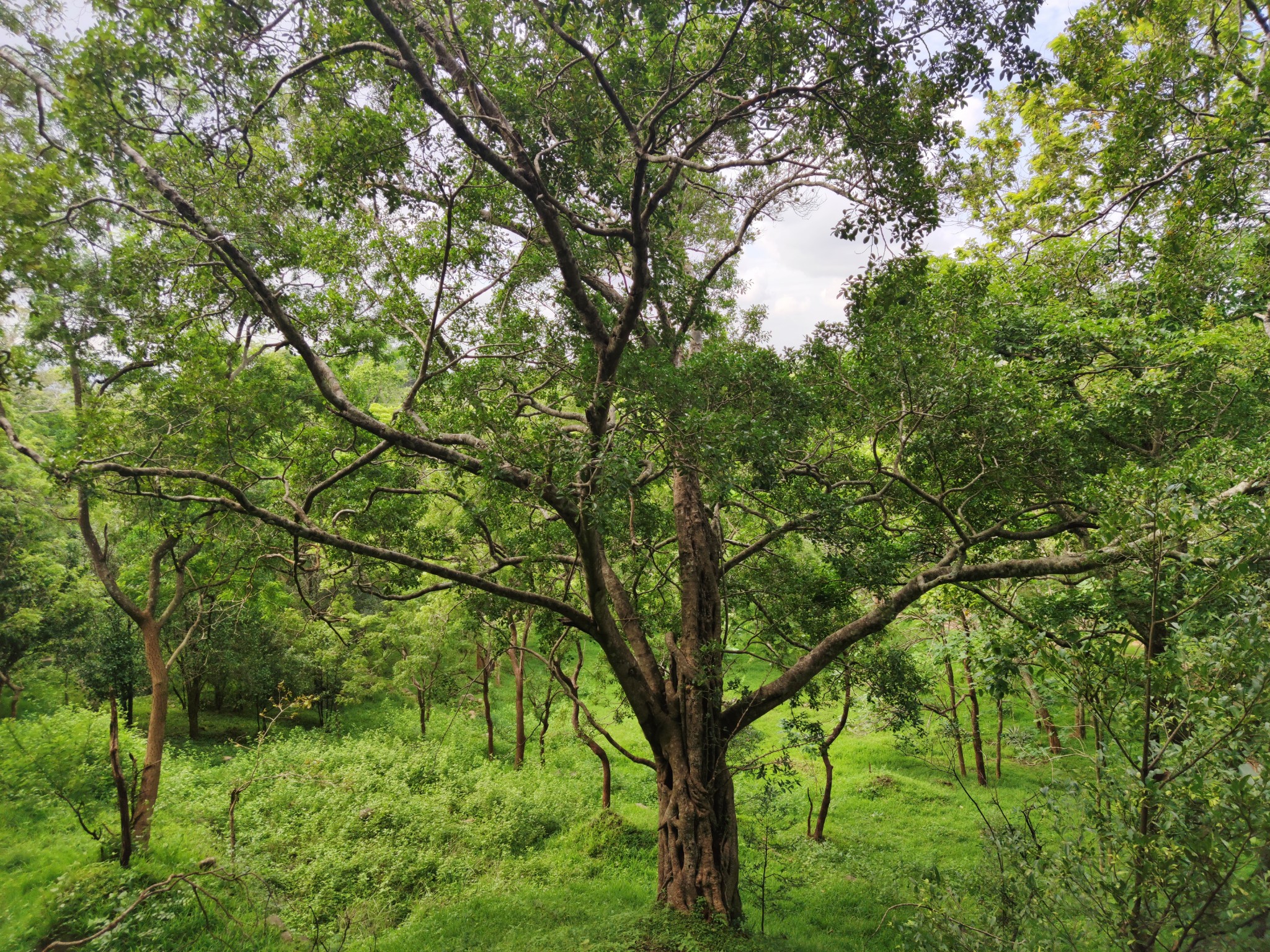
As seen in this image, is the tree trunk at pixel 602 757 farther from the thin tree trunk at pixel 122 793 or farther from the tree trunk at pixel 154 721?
the thin tree trunk at pixel 122 793

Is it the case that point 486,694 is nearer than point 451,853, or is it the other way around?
point 451,853

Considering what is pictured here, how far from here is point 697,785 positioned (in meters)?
6.92

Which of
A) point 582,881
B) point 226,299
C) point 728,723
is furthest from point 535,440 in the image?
point 582,881

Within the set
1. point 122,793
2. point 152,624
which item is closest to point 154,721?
point 152,624

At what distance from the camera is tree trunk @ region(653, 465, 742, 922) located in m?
6.84

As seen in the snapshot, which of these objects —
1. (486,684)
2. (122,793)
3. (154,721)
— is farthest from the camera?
(486,684)

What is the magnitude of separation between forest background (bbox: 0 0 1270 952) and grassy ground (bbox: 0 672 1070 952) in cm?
11

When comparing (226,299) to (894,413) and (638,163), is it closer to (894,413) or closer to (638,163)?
(638,163)

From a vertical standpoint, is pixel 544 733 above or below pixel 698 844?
below

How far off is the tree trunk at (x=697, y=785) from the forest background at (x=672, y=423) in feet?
0.16

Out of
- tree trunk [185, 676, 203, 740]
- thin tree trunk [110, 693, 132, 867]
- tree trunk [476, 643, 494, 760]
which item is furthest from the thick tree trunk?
tree trunk [185, 676, 203, 740]

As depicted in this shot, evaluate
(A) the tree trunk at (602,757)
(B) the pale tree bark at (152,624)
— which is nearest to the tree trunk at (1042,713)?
(A) the tree trunk at (602,757)

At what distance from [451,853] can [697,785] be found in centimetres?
616

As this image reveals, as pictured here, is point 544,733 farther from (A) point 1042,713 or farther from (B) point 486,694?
(A) point 1042,713
